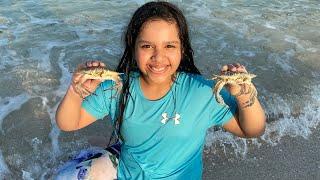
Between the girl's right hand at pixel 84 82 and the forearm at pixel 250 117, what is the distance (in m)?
0.87

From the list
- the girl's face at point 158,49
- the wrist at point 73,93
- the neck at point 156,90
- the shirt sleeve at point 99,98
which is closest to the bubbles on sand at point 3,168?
the shirt sleeve at point 99,98

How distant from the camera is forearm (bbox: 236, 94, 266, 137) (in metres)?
2.80

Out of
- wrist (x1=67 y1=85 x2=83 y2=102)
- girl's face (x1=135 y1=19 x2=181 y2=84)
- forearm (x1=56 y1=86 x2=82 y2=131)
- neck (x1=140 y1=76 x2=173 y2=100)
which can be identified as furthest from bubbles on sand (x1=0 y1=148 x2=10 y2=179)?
girl's face (x1=135 y1=19 x2=181 y2=84)

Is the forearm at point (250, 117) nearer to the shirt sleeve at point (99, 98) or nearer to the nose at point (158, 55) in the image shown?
the nose at point (158, 55)

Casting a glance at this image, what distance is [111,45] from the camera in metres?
7.85

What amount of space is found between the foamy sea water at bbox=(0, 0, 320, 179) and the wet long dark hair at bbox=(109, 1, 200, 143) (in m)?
1.95

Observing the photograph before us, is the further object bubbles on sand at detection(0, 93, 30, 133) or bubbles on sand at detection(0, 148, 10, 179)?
bubbles on sand at detection(0, 93, 30, 133)

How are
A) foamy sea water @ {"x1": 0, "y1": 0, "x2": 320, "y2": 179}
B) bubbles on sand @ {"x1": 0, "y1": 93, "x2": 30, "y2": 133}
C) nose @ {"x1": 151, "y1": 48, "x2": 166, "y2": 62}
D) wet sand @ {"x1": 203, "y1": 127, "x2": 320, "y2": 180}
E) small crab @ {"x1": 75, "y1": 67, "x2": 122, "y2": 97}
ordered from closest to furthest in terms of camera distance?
small crab @ {"x1": 75, "y1": 67, "x2": 122, "y2": 97} → nose @ {"x1": 151, "y1": 48, "x2": 166, "y2": 62} → wet sand @ {"x1": 203, "y1": 127, "x2": 320, "y2": 180} → foamy sea water @ {"x1": 0, "y1": 0, "x2": 320, "y2": 179} → bubbles on sand @ {"x1": 0, "y1": 93, "x2": 30, "y2": 133}

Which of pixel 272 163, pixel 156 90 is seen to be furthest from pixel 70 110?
pixel 272 163

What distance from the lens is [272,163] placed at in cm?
468

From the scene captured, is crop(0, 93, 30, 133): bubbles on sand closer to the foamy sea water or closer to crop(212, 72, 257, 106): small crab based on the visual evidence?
the foamy sea water

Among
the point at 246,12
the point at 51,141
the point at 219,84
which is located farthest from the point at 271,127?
the point at 246,12

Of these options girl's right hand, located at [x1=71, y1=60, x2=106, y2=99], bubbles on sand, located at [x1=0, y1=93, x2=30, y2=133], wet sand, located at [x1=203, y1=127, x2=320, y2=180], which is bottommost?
wet sand, located at [x1=203, y1=127, x2=320, y2=180]

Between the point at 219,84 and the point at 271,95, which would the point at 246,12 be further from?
the point at 219,84
